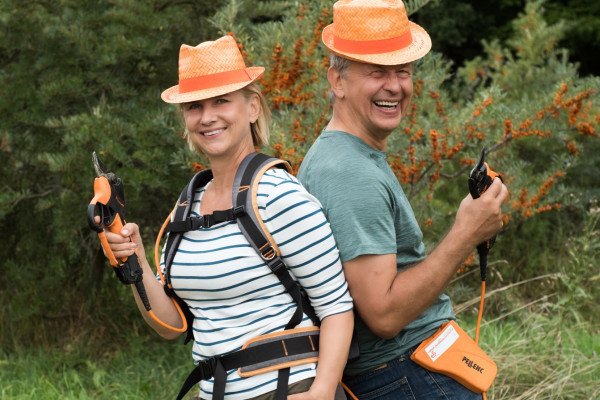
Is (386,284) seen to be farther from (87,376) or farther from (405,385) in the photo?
(87,376)

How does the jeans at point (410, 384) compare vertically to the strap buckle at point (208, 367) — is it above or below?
below

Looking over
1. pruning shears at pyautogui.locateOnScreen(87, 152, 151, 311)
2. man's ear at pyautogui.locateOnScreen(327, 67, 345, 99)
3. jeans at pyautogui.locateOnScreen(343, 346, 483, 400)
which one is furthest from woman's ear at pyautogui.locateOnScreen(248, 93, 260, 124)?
jeans at pyautogui.locateOnScreen(343, 346, 483, 400)

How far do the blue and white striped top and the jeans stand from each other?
0.26 m

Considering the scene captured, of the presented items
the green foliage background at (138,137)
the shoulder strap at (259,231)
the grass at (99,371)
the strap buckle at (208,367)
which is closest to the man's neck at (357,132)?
the shoulder strap at (259,231)

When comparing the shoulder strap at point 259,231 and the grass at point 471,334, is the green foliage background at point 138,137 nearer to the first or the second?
the grass at point 471,334

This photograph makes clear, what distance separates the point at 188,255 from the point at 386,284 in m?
0.57

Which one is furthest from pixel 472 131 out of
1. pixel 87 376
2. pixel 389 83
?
pixel 87 376

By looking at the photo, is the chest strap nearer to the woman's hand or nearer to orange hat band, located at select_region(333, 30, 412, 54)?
the woman's hand

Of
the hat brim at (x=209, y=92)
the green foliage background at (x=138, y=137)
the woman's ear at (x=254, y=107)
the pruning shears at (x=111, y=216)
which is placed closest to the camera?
the pruning shears at (x=111, y=216)

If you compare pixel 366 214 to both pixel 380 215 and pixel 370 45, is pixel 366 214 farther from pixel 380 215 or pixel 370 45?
pixel 370 45

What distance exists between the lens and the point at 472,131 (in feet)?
13.1

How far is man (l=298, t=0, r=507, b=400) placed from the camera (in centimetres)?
203

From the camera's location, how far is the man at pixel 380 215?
2.03m

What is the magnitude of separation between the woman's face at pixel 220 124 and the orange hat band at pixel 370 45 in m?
0.35
